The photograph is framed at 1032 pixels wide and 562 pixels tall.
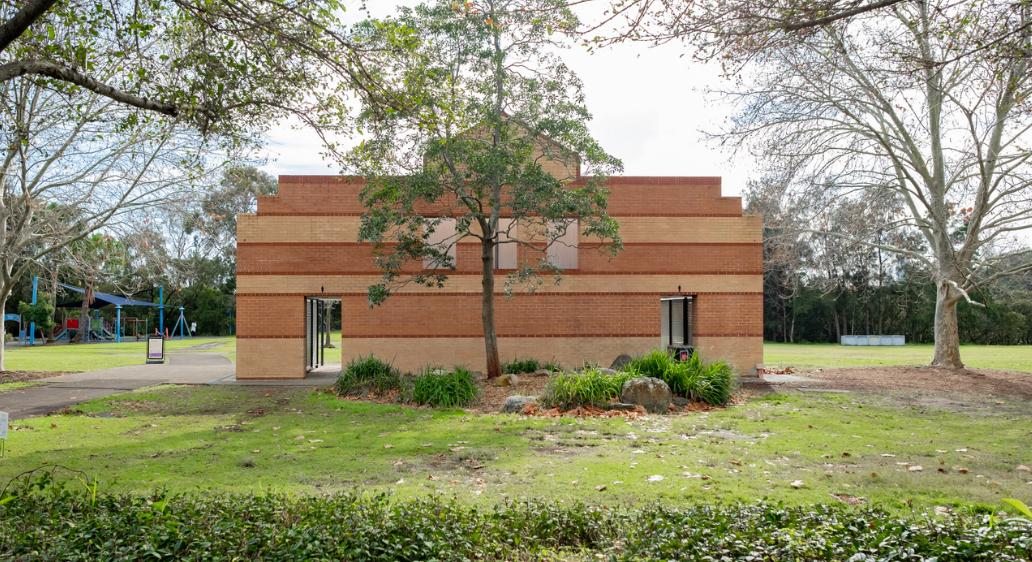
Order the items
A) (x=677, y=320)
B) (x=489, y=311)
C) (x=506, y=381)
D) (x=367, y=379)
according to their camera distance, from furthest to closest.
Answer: (x=677, y=320) → (x=489, y=311) → (x=506, y=381) → (x=367, y=379)

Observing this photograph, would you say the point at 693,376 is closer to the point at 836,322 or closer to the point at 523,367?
the point at 523,367

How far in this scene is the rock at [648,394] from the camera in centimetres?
1130

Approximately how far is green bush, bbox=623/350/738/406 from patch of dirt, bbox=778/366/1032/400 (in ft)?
14.8

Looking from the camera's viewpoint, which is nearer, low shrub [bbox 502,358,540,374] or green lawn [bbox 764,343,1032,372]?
low shrub [bbox 502,358,540,374]

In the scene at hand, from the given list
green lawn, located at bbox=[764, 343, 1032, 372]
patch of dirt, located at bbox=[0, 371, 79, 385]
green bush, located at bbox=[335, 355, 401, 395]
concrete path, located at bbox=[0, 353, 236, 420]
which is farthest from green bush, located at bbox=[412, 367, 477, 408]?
green lawn, located at bbox=[764, 343, 1032, 372]

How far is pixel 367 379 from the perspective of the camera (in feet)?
45.9

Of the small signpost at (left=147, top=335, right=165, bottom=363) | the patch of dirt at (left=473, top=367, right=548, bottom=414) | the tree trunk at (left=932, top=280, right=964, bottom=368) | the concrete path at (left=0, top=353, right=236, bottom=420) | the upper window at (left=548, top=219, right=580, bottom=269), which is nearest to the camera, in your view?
the patch of dirt at (left=473, top=367, right=548, bottom=414)

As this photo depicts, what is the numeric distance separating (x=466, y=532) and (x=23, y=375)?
19701 mm

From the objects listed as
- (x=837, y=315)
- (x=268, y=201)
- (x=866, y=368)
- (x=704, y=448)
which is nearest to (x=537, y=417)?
(x=704, y=448)

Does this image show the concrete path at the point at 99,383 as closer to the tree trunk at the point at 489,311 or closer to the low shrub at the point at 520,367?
the tree trunk at the point at 489,311

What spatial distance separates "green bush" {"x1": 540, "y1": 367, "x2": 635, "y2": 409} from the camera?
11344 mm

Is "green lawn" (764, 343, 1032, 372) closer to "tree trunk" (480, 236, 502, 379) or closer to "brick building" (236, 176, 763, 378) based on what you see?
"brick building" (236, 176, 763, 378)

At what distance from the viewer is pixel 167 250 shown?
19.5 metres

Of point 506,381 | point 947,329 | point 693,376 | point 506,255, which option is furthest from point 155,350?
point 947,329
